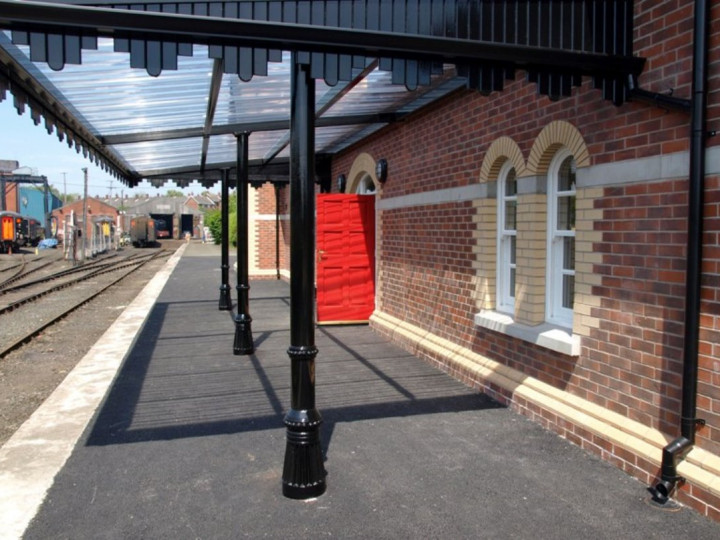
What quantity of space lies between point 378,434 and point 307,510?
143 centimetres

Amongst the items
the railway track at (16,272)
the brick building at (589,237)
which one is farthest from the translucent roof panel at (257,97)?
the railway track at (16,272)

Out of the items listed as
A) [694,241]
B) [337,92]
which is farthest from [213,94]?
[694,241]

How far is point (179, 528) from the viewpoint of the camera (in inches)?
142

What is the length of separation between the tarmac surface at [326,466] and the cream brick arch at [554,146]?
2232 mm

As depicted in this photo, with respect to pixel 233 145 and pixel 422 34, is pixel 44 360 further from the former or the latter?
pixel 422 34

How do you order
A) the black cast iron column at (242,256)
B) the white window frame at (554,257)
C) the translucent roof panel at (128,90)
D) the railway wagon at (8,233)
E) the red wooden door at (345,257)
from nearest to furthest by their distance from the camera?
the translucent roof panel at (128,90) → the white window frame at (554,257) → the black cast iron column at (242,256) → the red wooden door at (345,257) → the railway wagon at (8,233)

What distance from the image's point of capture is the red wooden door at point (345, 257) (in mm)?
10695

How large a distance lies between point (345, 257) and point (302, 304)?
22.1 ft

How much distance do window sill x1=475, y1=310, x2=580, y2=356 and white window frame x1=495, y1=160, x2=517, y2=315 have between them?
147mm

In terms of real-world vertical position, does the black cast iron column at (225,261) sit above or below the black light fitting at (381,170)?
below

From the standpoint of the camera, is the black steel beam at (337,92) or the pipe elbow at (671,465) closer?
the pipe elbow at (671,465)

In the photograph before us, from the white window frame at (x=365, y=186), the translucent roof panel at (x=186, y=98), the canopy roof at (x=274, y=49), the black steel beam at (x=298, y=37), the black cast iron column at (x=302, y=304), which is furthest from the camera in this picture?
the white window frame at (x=365, y=186)

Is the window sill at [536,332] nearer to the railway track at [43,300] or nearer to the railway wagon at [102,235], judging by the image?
the railway track at [43,300]

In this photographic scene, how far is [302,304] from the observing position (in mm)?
4086
